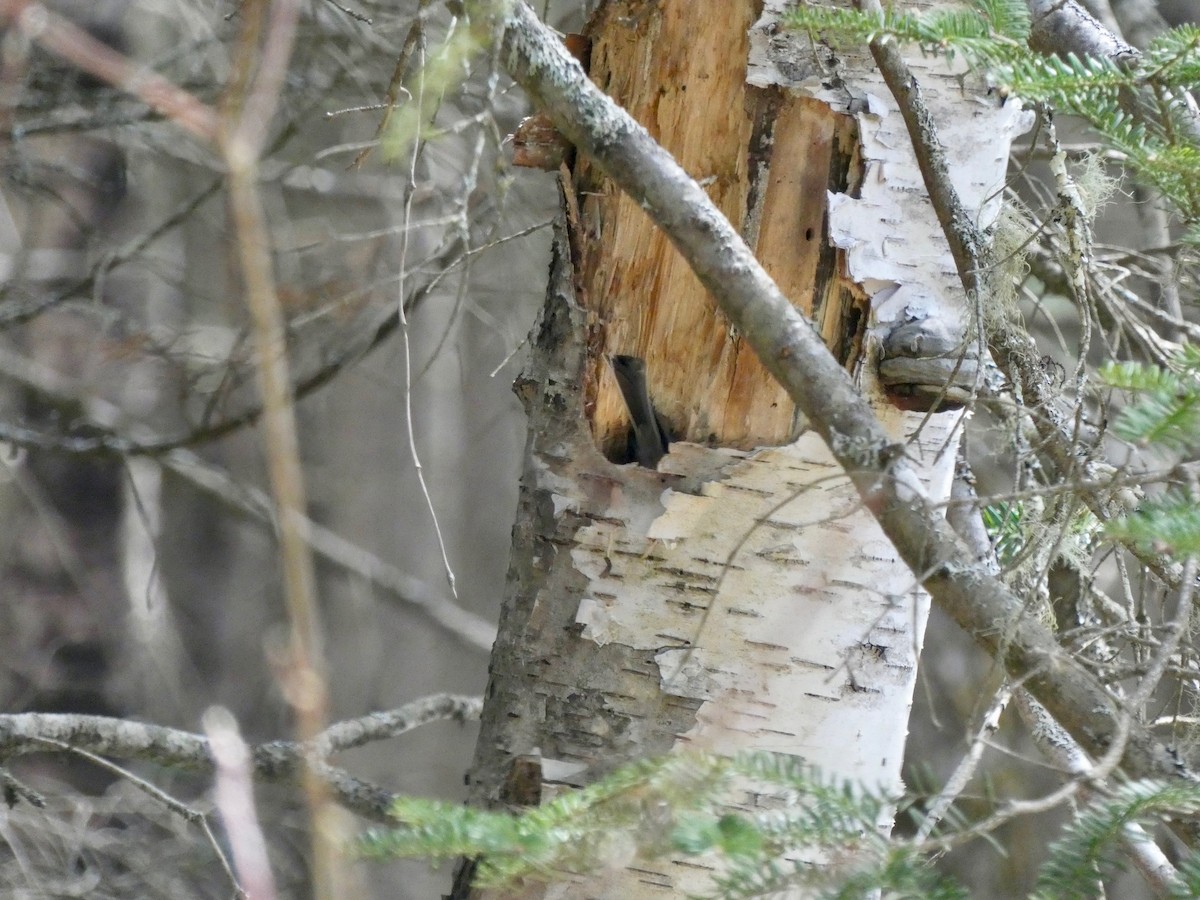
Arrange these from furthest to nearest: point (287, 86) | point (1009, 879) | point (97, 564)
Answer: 1. point (97, 564)
2. point (1009, 879)
3. point (287, 86)

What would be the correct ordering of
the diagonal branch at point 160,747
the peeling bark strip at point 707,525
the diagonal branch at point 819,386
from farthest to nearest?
the diagonal branch at point 160,747 → the peeling bark strip at point 707,525 → the diagonal branch at point 819,386

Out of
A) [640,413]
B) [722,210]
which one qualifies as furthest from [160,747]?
[722,210]

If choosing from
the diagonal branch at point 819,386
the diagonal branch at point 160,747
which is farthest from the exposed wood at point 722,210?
the diagonal branch at point 160,747

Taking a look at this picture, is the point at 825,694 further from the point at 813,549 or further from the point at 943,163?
the point at 943,163

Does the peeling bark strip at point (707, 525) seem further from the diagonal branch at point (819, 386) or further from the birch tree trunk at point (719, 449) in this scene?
the diagonal branch at point (819, 386)

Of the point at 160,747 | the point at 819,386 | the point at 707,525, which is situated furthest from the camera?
the point at 160,747

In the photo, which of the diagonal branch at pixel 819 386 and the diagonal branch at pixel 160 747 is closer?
the diagonal branch at pixel 819 386

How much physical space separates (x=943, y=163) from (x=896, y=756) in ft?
2.09

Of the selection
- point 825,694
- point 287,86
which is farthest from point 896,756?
point 287,86

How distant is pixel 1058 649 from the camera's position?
30.2 inches

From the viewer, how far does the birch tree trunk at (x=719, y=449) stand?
116 centimetres

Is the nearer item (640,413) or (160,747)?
(640,413)

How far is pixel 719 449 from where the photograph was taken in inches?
46.6

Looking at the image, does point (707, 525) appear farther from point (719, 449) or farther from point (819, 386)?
point (819, 386)
